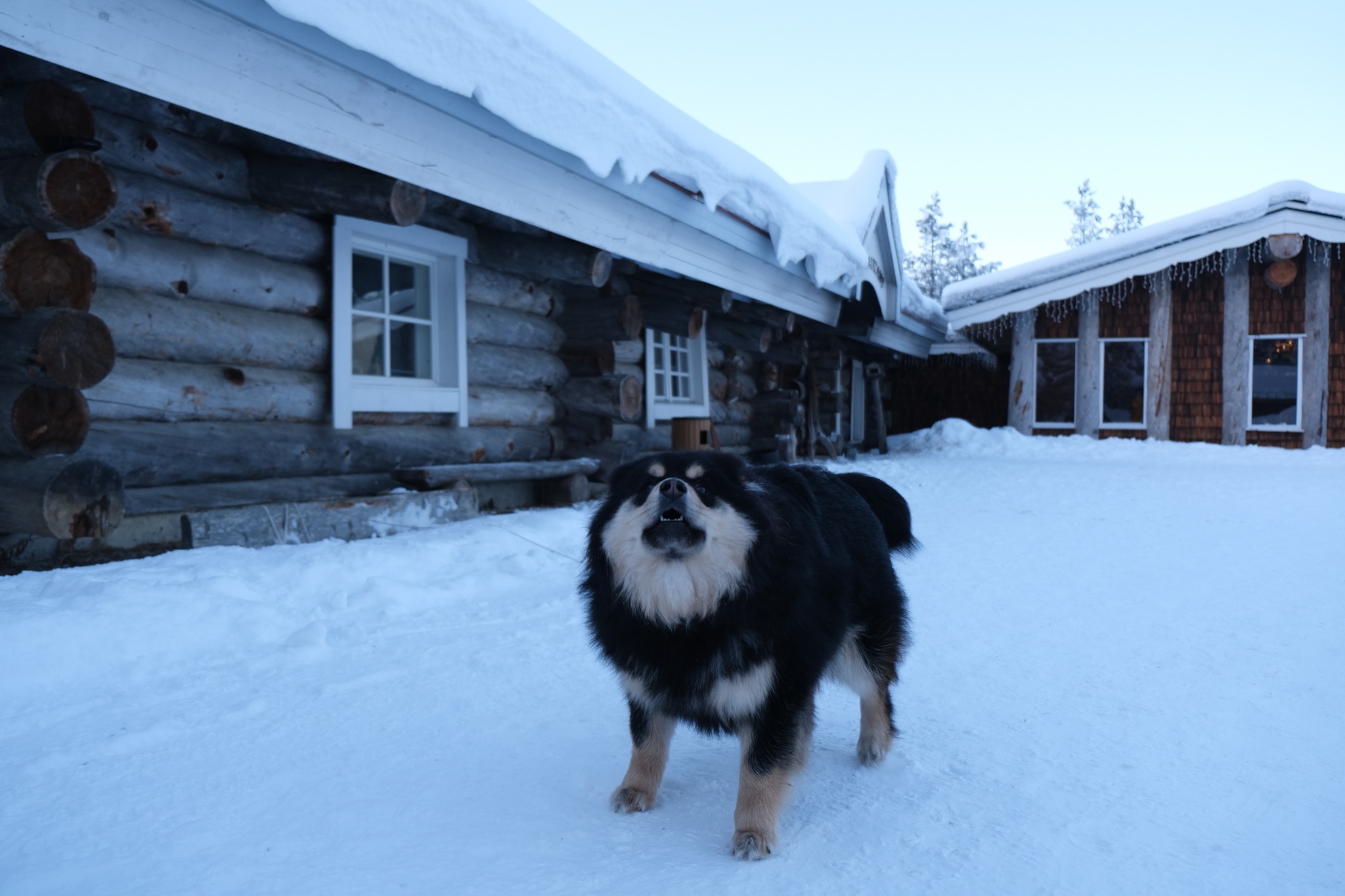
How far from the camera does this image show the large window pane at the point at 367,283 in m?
6.07

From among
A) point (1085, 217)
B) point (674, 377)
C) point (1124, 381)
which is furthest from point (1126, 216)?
point (674, 377)

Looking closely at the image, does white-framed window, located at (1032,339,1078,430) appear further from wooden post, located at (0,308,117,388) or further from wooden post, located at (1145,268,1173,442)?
wooden post, located at (0,308,117,388)

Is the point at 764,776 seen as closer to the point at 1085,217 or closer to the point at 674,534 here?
the point at 674,534

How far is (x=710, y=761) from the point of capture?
2.65 m

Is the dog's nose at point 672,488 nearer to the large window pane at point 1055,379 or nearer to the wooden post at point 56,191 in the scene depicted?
the wooden post at point 56,191

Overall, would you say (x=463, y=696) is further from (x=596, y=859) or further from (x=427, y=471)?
(x=427, y=471)

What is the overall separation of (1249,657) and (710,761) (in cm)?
251

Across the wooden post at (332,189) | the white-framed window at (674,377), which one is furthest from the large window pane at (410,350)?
the white-framed window at (674,377)

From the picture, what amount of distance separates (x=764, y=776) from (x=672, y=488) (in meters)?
0.76

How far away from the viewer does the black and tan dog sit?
2.13 m

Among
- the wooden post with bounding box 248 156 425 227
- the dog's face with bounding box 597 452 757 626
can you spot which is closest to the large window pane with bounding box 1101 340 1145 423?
the wooden post with bounding box 248 156 425 227

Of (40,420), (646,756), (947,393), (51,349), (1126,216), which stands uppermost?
(1126,216)

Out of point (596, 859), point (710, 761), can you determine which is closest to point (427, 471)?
point (710, 761)

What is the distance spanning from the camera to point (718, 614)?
7.13 feet
